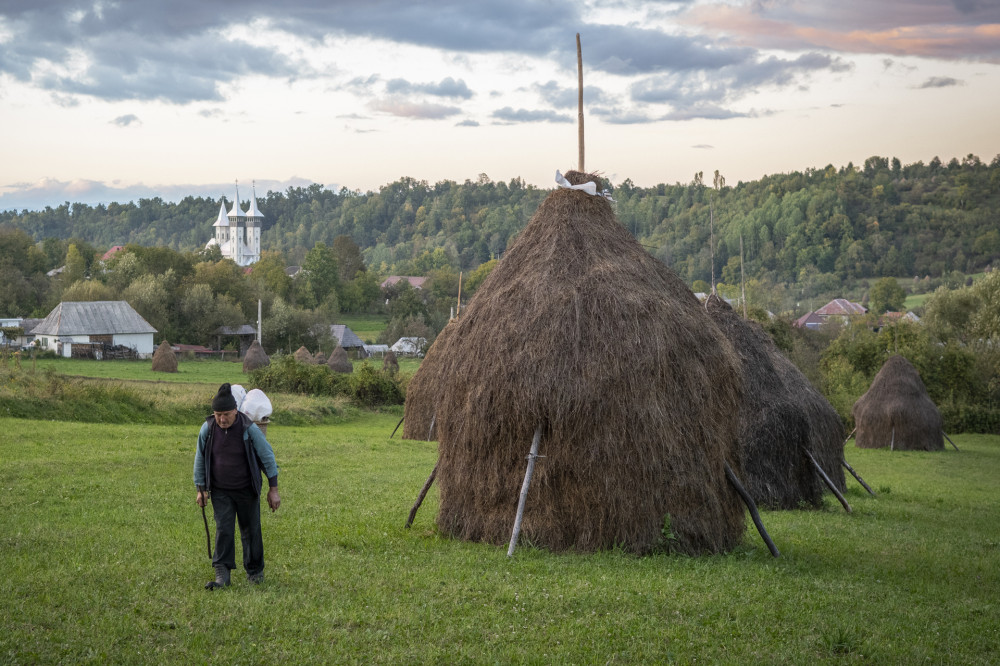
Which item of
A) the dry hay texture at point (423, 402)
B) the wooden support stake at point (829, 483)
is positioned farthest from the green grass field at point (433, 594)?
the dry hay texture at point (423, 402)

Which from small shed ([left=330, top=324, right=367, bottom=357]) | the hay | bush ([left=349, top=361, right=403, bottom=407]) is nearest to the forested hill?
small shed ([left=330, top=324, right=367, bottom=357])

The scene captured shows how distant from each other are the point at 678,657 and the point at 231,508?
184 inches

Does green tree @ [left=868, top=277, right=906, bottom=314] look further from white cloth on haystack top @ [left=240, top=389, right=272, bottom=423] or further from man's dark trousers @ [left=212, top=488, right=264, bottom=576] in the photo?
man's dark trousers @ [left=212, top=488, right=264, bottom=576]

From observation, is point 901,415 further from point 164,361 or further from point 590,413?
point 164,361

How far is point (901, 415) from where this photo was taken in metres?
37.3

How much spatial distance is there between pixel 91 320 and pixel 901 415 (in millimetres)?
58084

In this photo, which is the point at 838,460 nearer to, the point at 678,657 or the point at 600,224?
the point at 600,224

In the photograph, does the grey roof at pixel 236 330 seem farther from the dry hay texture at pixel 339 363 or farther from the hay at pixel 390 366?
the hay at pixel 390 366

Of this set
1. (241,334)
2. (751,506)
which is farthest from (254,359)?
(751,506)

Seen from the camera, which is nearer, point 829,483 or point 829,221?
point 829,483

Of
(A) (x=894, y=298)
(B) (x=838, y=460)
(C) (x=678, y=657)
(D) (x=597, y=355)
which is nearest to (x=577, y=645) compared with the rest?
(C) (x=678, y=657)

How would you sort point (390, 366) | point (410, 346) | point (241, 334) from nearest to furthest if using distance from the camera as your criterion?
1. point (390, 366)
2. point (241, 334)
3. point (410, 346)

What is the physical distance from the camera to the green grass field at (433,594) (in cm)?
742

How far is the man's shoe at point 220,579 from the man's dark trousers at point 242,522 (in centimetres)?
8
